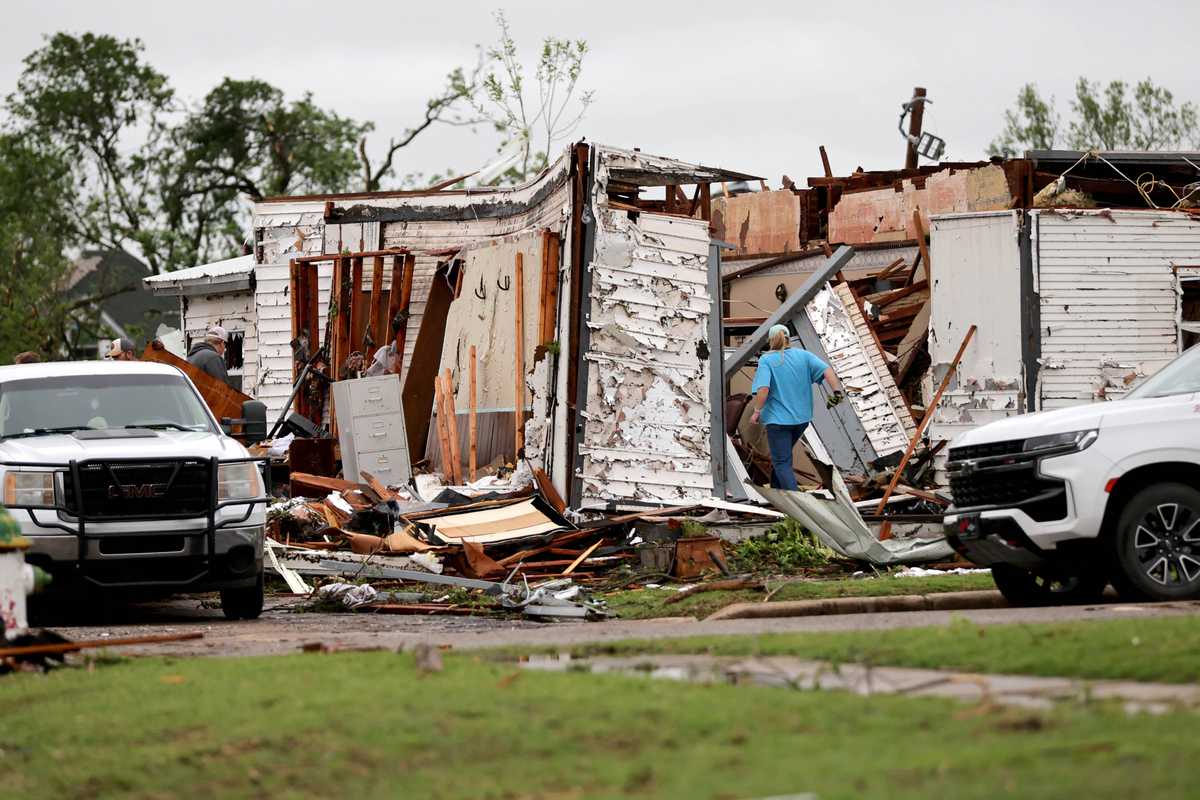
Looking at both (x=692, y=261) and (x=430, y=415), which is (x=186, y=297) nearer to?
(x=430, y=415)

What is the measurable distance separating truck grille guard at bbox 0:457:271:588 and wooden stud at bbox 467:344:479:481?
248 inches

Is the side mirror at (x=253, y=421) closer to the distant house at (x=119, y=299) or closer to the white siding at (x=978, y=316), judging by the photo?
the white siding at (x=978, y=316)

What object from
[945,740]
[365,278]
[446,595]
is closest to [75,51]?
[365,278]

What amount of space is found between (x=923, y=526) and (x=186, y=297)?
50.9 feet

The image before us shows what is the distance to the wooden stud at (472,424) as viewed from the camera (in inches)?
735

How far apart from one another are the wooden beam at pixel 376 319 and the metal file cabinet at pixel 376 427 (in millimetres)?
3100

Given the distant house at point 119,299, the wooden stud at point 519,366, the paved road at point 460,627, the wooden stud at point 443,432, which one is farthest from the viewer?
the distant house at point 119,299

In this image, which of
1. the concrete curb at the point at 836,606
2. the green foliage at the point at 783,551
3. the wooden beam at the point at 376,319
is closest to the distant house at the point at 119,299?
the wooden beam at the point at 376,319

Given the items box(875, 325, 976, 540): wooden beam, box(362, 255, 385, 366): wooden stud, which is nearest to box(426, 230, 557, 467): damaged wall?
box(362, 255, 385, 366): wooden stud

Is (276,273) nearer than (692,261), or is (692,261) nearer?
(692,261)

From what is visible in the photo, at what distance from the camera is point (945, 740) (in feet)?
17.9

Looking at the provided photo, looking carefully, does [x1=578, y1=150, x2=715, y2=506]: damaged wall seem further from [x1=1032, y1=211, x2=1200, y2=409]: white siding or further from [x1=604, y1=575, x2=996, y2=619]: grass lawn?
[x1=1032, y1=211, x2=1200, y2=409]: white siding

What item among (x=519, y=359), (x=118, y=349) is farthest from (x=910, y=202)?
(x=118, y=349)

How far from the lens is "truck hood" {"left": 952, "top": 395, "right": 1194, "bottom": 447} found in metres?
11.1
